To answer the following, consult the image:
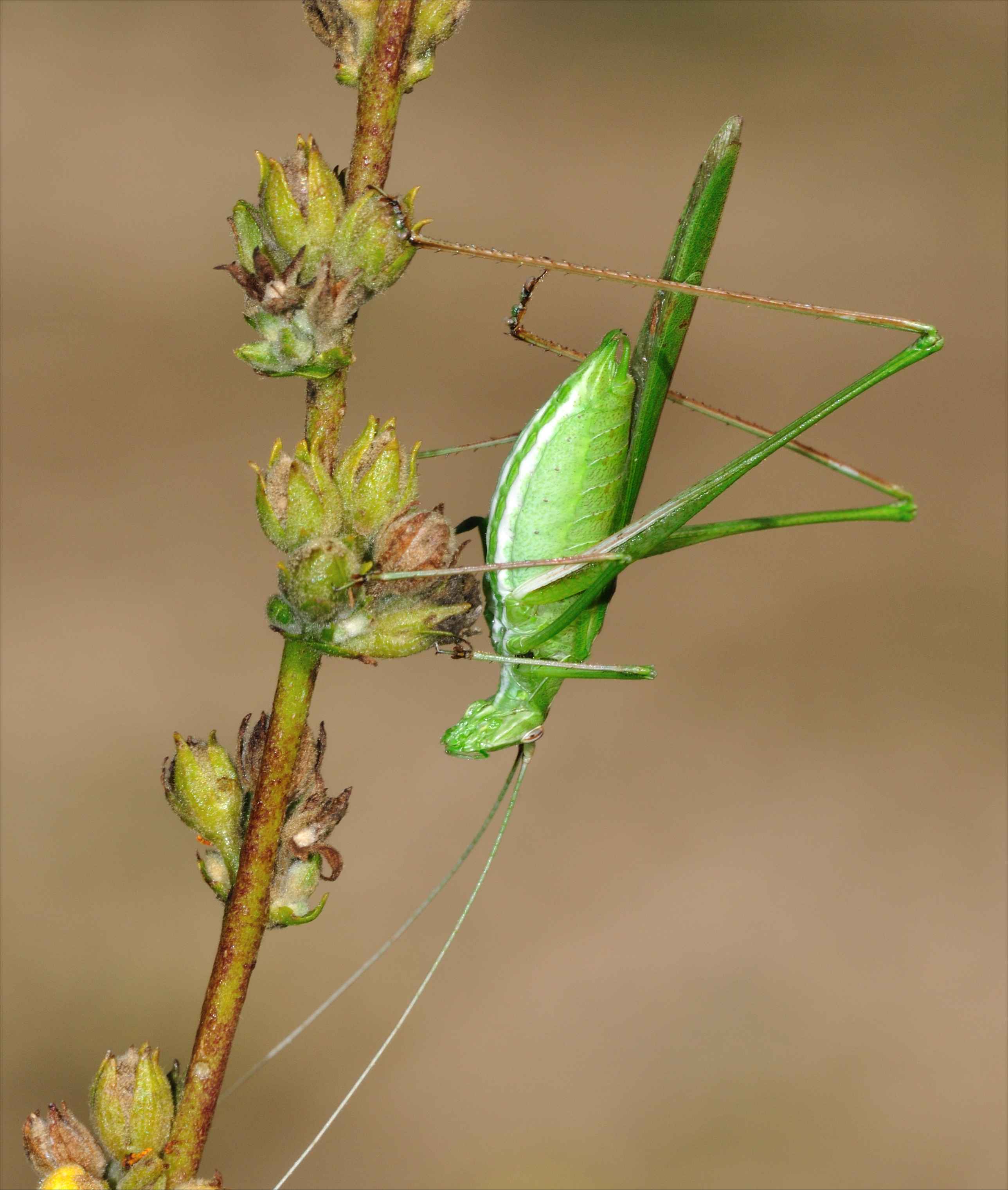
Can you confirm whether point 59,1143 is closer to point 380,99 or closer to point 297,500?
point 297,500

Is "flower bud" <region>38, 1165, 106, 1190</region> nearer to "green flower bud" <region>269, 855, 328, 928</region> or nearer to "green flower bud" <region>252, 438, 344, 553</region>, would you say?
"green flower bud" <region>269, 855, 328, 928</region>

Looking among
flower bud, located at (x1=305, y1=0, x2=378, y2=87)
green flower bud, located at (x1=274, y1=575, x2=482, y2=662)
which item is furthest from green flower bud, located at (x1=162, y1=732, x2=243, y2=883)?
flower bud, located at (x1=305, y1=0, x2=378, y2=87)

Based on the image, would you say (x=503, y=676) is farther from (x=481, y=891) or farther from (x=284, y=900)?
(x=481, y=891)

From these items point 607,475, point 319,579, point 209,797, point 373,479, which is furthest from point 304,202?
point 607,475

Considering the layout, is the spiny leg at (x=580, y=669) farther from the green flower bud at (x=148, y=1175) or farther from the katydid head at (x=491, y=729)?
the green flower bud at (x=148, y=1175)

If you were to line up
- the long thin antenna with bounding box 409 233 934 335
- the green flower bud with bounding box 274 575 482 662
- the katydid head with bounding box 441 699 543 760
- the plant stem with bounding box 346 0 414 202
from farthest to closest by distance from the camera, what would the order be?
the katydid head with bounding box 441 699 543 760, the long thin antenna with bounding box 409 233 934 335, the green flower bud with bounding box 274 575 482 662, the plant stem with bounding box 346 0 414 202

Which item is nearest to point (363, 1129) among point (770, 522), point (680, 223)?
point (770, 522)
